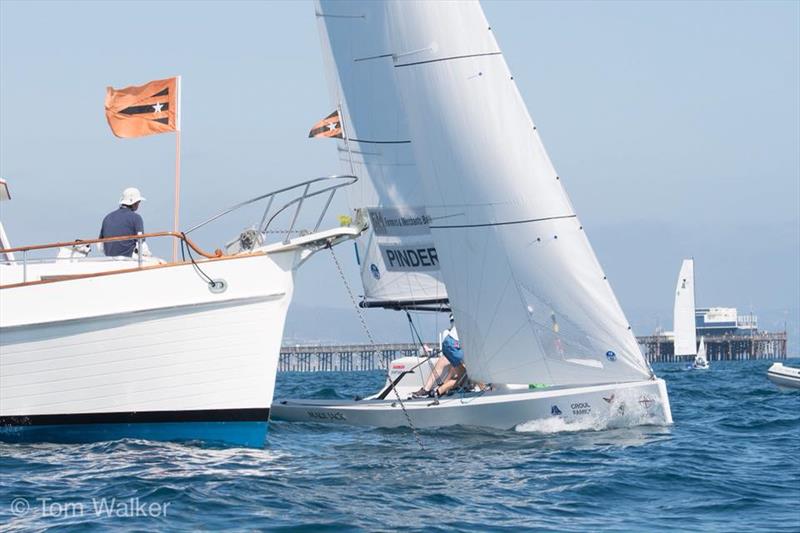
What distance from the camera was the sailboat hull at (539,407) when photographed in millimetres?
18766

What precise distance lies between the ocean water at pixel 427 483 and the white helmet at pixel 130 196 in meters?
3.76

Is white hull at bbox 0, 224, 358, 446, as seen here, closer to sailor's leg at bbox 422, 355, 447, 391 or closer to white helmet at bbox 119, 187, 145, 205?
white helmet at bbox 119, 187, 145, 205

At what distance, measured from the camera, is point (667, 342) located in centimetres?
12262

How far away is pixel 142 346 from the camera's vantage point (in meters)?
15.5

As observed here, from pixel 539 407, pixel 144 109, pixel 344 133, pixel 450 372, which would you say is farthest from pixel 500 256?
pixel 144 109

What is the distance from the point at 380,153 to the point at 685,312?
244 feet

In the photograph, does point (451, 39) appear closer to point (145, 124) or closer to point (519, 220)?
point (519, 220)

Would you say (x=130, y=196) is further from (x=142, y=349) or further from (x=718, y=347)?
(x=718, y=347)

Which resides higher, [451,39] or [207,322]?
[451,39]

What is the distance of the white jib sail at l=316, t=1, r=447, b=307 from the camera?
2208cm

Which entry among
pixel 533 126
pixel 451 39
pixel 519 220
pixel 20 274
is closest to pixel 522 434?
pixel 519 220

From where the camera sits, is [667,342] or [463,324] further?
[667,342]

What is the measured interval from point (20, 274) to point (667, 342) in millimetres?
111672

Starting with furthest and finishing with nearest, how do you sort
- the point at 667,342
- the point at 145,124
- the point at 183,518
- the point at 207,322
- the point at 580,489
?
the point at 667,342
the point at 145,124
the point at 207,322
the point at 580,489
the point at 183,518
